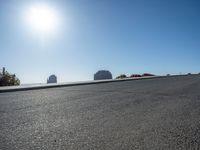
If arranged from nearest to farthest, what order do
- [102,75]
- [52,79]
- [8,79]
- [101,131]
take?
[101,131] < [8,79] < [52,79] < [102,75]

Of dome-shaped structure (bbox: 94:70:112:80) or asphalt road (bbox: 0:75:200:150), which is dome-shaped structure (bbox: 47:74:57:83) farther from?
asphalt road (bbox: 0:75:200:150)

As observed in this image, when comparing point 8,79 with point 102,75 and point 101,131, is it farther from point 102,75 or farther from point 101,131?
point 102,75

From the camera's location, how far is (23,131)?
4.66 m

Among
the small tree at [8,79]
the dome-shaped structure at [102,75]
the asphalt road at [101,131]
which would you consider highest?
the dome-shaped structure at [102,75]

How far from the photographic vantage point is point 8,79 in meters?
28.2

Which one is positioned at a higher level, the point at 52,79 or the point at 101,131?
the point at 52,79

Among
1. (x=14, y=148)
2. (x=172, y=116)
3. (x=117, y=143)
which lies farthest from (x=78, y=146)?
(x=172, y=116)

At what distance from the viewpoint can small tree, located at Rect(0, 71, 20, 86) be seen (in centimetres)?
2733

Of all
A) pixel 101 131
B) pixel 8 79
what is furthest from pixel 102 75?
pixel 101 131

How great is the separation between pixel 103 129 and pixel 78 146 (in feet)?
3.79

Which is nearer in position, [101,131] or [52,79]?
[101,131]

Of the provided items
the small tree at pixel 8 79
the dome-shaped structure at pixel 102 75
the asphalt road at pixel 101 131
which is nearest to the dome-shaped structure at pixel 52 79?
the small tree at pixel 8 79

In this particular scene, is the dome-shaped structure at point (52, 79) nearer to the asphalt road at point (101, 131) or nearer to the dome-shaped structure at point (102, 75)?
the dome-shaped structure at point (102, 75)

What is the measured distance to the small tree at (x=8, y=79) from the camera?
2733 cm
